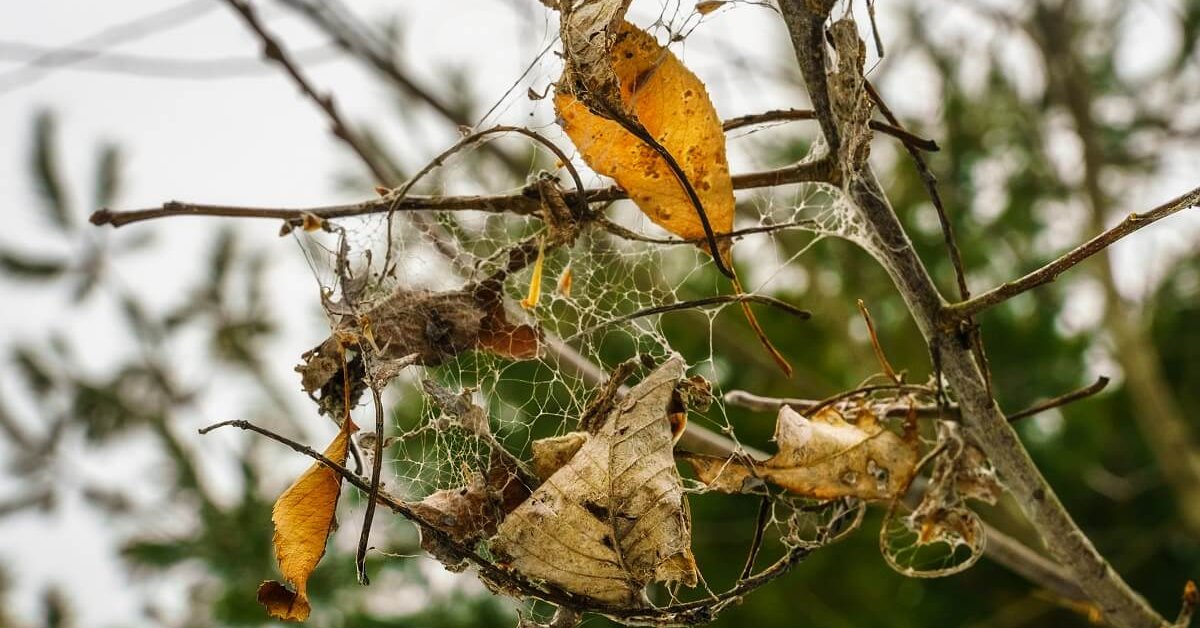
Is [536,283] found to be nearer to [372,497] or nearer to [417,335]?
[417,335]

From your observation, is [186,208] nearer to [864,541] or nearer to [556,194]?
[556,194]

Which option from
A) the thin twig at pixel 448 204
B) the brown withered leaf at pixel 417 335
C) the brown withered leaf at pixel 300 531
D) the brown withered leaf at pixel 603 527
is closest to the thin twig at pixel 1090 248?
the thin twig at pixel 448 204

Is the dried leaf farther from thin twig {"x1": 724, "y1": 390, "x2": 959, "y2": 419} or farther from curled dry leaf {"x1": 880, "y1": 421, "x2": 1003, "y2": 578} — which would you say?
curled dry leaf {"x1": 880, "y1": 421, "x2": 1003, "y2": 578}

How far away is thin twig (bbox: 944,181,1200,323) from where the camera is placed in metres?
0.56

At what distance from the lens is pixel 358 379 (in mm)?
765

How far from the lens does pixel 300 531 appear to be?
70 cm

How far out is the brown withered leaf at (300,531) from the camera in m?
0.69

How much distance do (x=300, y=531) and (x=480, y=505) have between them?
16cm

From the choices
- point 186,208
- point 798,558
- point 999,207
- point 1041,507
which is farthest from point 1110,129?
point 186,208

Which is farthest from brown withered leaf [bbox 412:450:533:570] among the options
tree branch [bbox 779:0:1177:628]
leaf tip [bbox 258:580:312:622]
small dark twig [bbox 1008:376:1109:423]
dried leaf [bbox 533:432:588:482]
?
small dark twig [bbox 1008:376:1109:423]

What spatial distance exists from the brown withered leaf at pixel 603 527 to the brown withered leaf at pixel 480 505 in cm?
3

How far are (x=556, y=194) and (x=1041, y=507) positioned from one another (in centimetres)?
53

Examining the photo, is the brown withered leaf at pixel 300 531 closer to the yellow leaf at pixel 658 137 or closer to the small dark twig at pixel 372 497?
the small dark twig at pixel 372 497

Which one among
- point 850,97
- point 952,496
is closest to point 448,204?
point 850,97
